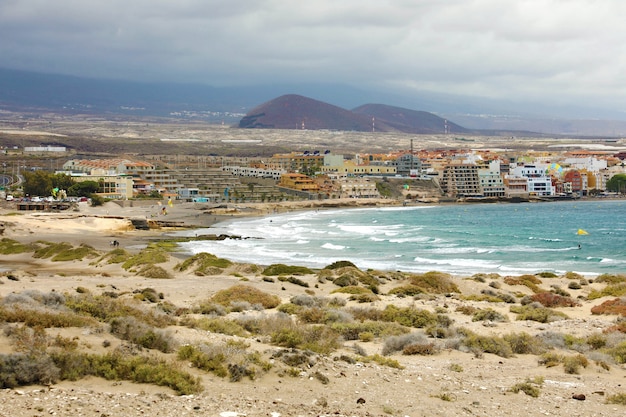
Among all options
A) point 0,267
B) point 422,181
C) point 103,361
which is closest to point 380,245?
point 0,267

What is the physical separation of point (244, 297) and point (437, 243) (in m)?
38.8

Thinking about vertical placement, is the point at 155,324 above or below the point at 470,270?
above

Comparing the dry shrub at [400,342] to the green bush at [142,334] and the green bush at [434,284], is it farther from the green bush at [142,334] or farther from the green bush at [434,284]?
the green bush at [434,284]

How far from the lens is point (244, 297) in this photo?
23.1 metres

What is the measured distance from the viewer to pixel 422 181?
6073 inches

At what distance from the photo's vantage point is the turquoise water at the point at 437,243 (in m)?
46.7

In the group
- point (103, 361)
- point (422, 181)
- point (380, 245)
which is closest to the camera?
point (103, 361)

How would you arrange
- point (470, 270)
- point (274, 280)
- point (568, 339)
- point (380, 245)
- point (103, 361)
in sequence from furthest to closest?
1. point (380, 245)
2. point (470, 270)
3. point (274, 280)
4. point (568, 339)
5. point (103, 361)

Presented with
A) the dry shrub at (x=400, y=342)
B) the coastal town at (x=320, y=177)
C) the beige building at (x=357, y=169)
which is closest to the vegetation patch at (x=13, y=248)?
the dry shrub at (x=400, y=342)

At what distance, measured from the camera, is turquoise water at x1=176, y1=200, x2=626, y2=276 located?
4666 cm

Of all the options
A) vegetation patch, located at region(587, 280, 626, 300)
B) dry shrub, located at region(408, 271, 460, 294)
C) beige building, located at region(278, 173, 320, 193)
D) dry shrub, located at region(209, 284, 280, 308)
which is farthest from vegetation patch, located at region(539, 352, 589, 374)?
beige building, located at region(278, 173, 320, 193)

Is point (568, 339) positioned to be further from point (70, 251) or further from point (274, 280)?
point (70, 251)

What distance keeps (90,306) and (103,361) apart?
4.37 meters

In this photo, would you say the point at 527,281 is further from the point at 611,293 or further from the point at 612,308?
the point at 612,308
